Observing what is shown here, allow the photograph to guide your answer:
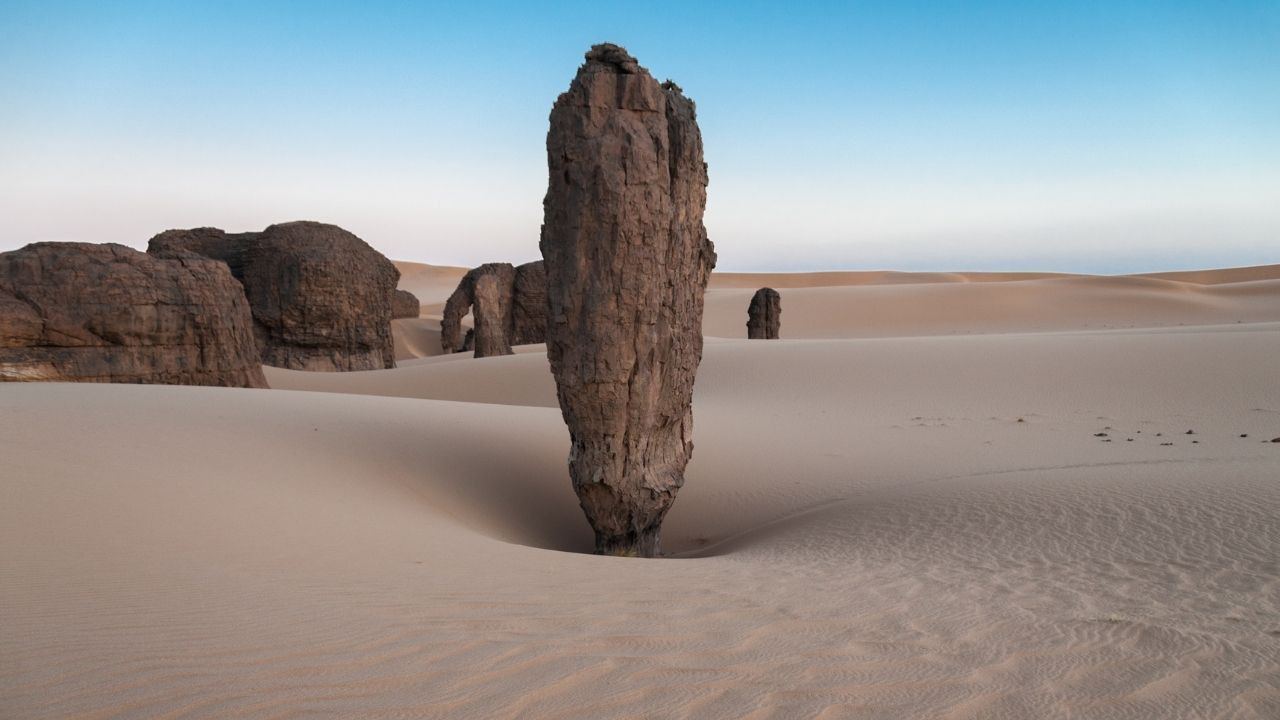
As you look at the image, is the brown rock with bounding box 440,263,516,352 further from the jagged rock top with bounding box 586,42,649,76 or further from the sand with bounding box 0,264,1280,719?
the jagged rock top with bounding box 586,42,649,76

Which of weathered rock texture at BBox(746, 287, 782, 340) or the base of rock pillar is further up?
weathered rock texture at BBox(746, 287, 782, 340)

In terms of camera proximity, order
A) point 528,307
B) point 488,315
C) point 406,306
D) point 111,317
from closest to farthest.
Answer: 1. point 111,317
2. point 488,315
3. point 528,307
4. point 406,306

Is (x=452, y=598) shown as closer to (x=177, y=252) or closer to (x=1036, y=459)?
(x=1036, y=459)

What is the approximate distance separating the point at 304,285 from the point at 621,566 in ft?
56.9

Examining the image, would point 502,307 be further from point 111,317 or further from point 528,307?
point 111,317

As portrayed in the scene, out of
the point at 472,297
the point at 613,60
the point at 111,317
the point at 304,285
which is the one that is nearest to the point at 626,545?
the point at 613,60

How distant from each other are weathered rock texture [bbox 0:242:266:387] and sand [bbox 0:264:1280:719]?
2077 mm

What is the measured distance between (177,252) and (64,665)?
12.2 meters

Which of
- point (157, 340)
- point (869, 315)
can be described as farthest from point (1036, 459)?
point (869, 315)

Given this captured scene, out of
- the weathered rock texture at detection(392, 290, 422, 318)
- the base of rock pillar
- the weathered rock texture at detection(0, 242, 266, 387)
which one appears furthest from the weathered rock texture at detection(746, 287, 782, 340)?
the weathered rock texture at detection(392, 290, 422, 318)

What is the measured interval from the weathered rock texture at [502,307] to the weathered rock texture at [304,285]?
324 cm

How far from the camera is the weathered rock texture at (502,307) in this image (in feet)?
76.7

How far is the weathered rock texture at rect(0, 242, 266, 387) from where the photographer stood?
11531mm

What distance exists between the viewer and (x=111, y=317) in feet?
38.9
